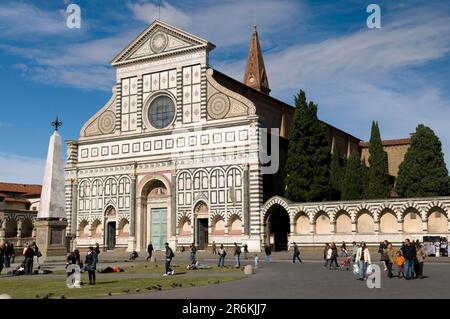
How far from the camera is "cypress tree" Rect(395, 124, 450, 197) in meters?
51.3

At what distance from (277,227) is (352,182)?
8438 millimetres

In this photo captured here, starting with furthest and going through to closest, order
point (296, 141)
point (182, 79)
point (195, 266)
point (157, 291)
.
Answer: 1. point (182, 79)
2. point (296, 141)
3. point (195, 266)
4. point (157, 291)

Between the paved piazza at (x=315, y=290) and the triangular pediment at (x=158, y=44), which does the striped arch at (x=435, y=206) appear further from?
the triangular pediment at (x=158, y=44)

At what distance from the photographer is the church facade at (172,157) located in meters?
49.7

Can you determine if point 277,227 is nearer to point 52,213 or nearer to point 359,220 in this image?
point 359,220

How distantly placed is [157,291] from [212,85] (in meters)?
35.5

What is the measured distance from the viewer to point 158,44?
55.6m

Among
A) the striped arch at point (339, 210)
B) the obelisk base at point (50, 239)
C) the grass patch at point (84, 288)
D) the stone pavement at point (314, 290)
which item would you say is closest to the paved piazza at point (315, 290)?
the stone pavement at point (314, 290)

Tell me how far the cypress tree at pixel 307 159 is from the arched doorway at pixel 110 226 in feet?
60.0

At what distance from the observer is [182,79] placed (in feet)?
177

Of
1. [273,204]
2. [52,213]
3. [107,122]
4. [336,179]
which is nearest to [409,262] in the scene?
[52,213]

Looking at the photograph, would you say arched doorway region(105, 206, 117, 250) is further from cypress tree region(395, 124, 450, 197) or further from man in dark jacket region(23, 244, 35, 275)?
cypress tree region(395, 124, 450, 197)
